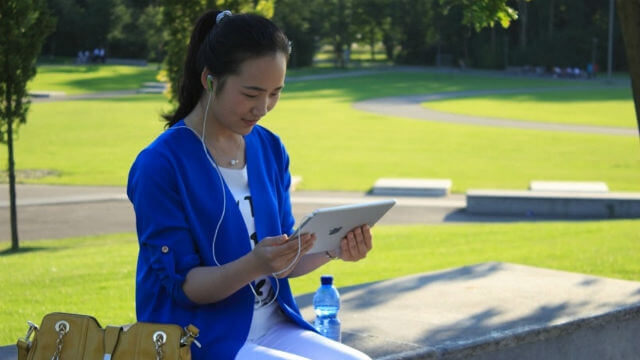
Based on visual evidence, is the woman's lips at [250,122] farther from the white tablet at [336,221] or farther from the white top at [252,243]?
the white tablet at [336,221]

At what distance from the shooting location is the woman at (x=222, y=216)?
304 centimetres

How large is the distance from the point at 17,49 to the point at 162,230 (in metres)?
11.4

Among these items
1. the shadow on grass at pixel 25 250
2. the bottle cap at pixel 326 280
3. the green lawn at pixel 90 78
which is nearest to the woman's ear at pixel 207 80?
the bottle cap at pixel 326 280

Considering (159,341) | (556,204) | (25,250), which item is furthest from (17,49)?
(159,341)

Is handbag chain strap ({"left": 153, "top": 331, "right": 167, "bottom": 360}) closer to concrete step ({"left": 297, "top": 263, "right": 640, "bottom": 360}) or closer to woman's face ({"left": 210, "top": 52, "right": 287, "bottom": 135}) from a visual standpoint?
woman's face ({"left": 210, "top": 52, "right": 287, "bottom": 135})

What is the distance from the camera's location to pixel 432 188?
18938 millimetres

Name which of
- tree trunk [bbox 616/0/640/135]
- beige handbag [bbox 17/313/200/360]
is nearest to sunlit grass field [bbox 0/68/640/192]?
tree trunk [bbox 616/0/640/135]

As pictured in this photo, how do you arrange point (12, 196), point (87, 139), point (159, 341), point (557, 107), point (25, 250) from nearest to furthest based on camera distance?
1. point (159, 341)
2. point (25, 250)
3. point (12, 196)
4. point (87, 139)
5. point (557, 107)

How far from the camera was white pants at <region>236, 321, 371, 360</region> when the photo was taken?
3.09 meters

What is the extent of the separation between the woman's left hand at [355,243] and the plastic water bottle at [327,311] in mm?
858

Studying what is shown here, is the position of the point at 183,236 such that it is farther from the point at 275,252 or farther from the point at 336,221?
the point at 336,221

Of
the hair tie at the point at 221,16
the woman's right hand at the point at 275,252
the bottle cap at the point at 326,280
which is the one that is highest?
the hair tie at the point at 221,16

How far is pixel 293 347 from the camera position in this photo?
3264 mm

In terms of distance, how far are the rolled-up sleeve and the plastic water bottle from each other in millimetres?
1293
